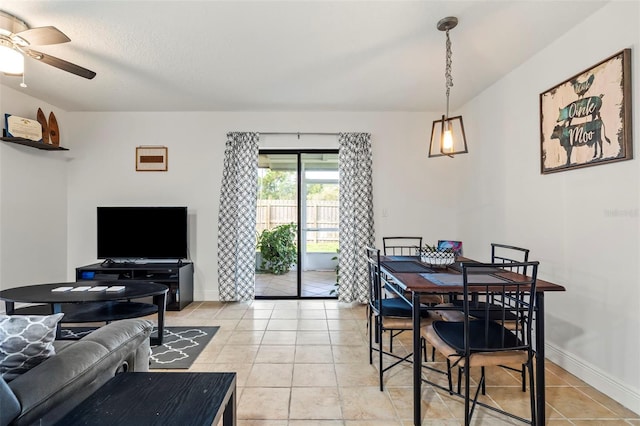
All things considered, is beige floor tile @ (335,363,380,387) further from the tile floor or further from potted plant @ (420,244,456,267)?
potted plant @ (420,244,456,267)

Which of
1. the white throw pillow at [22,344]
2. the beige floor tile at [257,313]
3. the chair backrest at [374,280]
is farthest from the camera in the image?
the beige floor tile at [257,313]

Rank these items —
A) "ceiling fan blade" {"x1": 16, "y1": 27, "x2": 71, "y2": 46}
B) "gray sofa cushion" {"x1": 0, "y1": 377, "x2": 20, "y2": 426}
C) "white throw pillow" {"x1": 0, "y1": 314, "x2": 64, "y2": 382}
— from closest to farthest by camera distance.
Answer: "gray sofa cushion" {"x1": 0, "y1": 377, "x2": 20, "y2": 426}, "white throw pillow" {"x1": 0, "y1": 314, "x2": 64, "y2": 382}, "ceiling fan blade" {"x1": 16, "y1": 27, "x2": 71, "y2": 46}

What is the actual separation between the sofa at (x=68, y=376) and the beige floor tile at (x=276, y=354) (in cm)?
125

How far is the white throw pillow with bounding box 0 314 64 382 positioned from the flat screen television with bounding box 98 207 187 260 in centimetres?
296

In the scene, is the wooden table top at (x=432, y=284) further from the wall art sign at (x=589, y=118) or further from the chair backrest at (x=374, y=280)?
the wall art sign at (x=589, y=118)

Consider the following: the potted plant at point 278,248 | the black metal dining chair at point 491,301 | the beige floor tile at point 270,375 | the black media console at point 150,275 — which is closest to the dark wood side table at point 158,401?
the beige floor tile at point 270,375

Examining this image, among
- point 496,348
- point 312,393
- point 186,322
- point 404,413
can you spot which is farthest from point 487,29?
point 186,322

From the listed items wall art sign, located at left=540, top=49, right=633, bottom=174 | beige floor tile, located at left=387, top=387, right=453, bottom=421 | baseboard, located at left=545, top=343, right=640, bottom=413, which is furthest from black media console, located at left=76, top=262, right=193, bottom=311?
wall art sign, located at left=540, top=49, right=633, bottom=174

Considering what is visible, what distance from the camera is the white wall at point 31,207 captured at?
141 inches

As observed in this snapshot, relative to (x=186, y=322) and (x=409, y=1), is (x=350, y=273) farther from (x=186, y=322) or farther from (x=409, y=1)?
(x=409, y=1)

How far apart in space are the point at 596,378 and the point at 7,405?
122 inches

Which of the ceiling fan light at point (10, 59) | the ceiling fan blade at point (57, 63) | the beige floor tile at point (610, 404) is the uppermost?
the ceiling fan blade at point (57, 63)

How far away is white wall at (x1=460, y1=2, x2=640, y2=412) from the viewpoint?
199 cm

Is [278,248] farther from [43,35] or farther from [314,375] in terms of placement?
[43,35]
